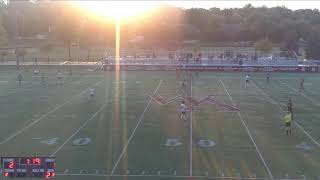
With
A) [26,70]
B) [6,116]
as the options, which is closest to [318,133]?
[6,116]

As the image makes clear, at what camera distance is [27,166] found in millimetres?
10711

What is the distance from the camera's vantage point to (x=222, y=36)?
93.2 metres

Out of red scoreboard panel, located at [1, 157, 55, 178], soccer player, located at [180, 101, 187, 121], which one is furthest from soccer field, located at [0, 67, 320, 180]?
red scoreboard panel, located at [1, 157, 55, 178]

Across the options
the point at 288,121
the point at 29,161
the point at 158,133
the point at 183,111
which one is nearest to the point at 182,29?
the point at 183,111

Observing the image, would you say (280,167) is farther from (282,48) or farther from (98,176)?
(282,48)

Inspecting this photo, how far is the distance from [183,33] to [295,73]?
42299 mm

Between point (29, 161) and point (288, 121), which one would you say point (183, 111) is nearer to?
point (288, 121)

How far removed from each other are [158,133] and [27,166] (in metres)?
12.1

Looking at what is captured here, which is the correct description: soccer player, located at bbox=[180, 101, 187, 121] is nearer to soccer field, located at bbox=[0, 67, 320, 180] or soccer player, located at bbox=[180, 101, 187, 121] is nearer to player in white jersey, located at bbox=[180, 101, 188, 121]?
player in white jersey, located at bbox=[180, 101, 188, 121]

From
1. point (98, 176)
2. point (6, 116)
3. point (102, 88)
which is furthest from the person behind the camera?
point (102, 88)

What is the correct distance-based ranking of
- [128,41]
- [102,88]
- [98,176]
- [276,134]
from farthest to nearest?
[128,41]
[102,88]
[276,134]
[98,176]

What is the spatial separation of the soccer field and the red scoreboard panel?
525 cm

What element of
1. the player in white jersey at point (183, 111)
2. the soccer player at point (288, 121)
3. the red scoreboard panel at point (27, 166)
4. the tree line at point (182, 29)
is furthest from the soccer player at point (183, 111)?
the tree line at point (182, 29)

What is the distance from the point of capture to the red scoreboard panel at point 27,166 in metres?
10.7
